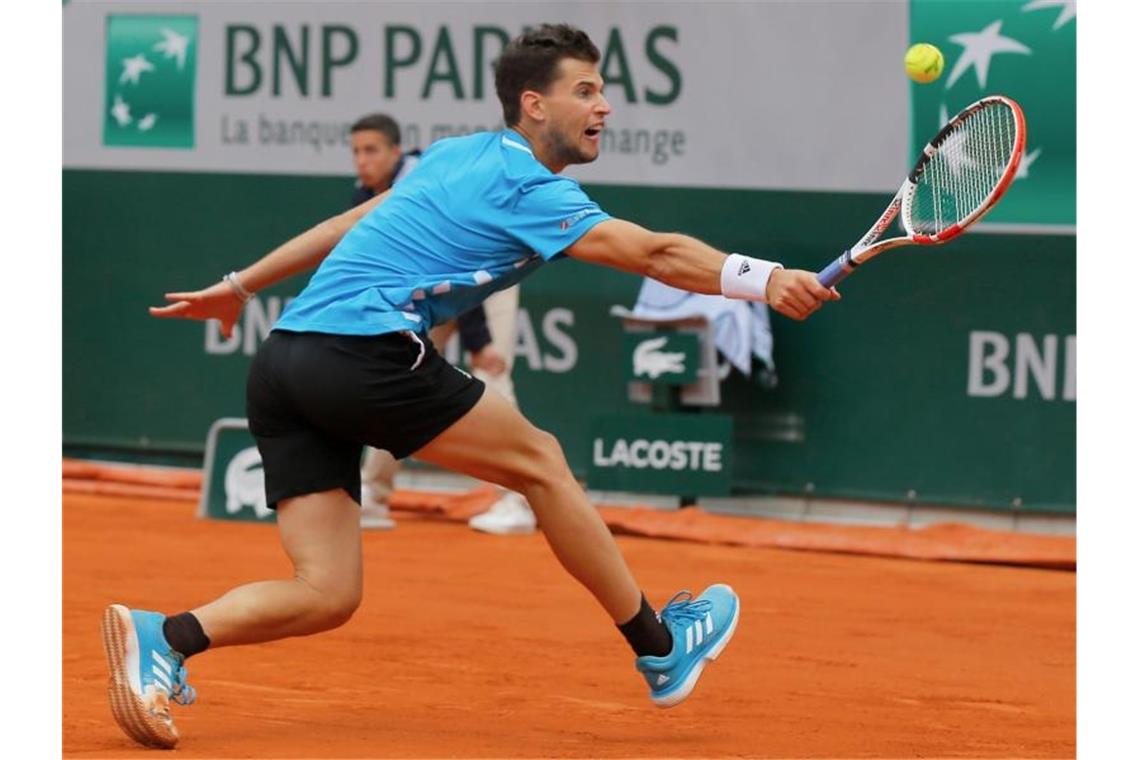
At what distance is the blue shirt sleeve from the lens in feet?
14.3

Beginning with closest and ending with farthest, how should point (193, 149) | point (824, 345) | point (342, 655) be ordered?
point (342, 655) → point (824, 345) → point (193, 149)

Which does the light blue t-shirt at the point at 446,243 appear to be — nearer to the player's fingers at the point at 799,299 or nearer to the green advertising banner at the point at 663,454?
the player's fingers at the point at 799,299

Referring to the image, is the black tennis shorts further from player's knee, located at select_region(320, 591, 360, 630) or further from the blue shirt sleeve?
the blue shirt sleeve

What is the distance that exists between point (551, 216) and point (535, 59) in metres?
0.46

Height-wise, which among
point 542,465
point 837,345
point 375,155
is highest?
point 375,155

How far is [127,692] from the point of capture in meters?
4.46

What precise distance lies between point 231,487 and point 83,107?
2.37 metres

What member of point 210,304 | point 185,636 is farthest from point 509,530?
point 185,636

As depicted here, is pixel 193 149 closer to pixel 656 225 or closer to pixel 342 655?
pixel 656 225

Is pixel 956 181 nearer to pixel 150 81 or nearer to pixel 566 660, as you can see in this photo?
pixel 566 660

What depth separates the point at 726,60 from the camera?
29.7 feet

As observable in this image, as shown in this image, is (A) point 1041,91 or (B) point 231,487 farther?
(B) point 231,487

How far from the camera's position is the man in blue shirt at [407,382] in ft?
14.8

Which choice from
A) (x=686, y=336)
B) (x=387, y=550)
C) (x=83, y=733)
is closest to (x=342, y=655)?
(x=83, y=733)
